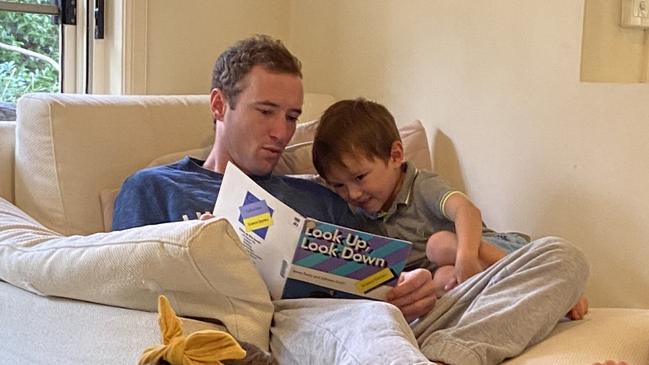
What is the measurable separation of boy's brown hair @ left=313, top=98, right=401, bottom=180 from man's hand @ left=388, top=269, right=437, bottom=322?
1.27 feet

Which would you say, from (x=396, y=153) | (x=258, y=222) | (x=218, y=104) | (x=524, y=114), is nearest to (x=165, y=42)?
(x=218, y=104)

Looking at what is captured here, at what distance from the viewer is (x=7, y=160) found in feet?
6.42

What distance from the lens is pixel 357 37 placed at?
8.38ft

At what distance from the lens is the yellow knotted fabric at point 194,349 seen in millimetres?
1090

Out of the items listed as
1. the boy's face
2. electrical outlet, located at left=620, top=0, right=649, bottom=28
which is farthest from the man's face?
electrical outlet, located at left=620, top=0, right=649, bottom=28

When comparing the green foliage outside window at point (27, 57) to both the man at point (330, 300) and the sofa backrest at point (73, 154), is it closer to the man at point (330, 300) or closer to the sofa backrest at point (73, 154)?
the sofa backrest at point (73, 154)

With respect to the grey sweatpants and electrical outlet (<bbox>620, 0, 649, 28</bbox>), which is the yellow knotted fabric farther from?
electrical outlet (<bbox>620, 0, 649, 28</bbox>)

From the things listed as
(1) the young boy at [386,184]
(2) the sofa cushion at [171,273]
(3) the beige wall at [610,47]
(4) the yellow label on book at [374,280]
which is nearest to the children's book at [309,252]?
(4) the yellow label on book at [374,280]

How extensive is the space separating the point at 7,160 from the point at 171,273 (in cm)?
88

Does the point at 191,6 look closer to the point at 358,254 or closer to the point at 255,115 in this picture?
the point at 255,115

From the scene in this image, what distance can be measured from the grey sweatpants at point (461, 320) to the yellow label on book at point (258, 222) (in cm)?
14

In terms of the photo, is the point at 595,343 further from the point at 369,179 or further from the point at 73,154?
the point at 73,154

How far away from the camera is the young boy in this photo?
1.76m

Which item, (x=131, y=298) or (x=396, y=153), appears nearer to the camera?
(x=131, y=298)
